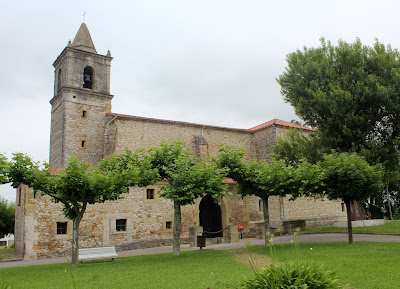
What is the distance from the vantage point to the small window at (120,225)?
18344 mm

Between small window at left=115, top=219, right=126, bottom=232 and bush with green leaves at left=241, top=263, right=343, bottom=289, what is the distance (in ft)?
47.3

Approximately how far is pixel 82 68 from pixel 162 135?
817cm

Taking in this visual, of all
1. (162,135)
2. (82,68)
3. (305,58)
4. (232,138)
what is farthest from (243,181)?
(82,68)

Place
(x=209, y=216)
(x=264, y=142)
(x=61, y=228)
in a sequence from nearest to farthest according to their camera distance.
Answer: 1. (x=61, y=228)
2. (x=209, y=216)
3. (x=264, y=142)

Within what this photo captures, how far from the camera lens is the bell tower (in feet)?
78.2

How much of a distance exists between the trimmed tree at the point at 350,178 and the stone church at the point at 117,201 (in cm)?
647

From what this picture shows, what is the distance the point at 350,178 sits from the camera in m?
13.4

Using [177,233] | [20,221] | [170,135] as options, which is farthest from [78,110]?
[177,233]

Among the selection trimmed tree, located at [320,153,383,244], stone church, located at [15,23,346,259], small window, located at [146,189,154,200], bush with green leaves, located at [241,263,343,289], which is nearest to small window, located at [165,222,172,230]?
stone church, located at [15,23,346,259]

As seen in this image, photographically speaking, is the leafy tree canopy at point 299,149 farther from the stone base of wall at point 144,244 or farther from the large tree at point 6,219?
the large tree at point 6,219

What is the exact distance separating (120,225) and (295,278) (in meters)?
15.1

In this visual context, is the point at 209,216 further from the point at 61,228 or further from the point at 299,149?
the point at 61,228

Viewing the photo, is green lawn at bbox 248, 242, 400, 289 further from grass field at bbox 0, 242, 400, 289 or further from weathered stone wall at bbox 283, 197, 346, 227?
weathered stone wall at bbox 283, 197, 346, 227

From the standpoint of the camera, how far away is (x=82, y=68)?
25234 mm
